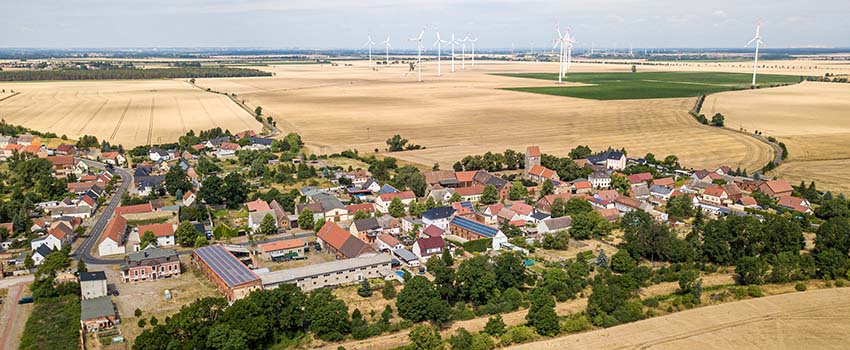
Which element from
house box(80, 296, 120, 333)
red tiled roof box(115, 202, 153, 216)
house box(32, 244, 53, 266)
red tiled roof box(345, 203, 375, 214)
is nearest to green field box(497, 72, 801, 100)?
red tiled roof box(345, 203, 375, 214)

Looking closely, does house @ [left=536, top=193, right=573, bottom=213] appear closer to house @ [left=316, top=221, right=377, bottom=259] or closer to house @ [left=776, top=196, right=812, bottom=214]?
house @ [left=316, top=221, right=377, bottom=259]

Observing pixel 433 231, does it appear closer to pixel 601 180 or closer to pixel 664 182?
pixel 601 180

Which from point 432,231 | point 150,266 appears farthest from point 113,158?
point 432,231

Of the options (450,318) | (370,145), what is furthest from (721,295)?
(370,145)

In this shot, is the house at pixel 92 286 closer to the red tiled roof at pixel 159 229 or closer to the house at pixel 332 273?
the house at pixel 332 273

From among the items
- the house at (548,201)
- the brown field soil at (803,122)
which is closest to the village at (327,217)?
the house at (548,201)

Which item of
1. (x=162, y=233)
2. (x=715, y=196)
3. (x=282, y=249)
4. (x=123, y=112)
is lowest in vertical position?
(x=282, y=249)
